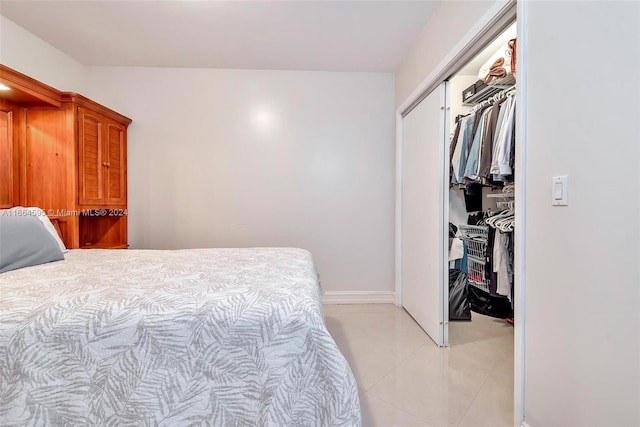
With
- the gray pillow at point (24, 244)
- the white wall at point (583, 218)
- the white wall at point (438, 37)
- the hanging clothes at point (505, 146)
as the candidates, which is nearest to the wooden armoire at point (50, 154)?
the gray pillow at point (24, 244)

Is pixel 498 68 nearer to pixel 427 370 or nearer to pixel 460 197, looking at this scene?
pixel 460 197

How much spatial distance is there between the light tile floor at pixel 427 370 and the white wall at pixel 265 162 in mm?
790

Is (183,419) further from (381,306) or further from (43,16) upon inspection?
(43,16)

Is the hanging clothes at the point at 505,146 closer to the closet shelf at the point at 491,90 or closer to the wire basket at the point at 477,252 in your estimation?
the closet shelf at the point at 491,90

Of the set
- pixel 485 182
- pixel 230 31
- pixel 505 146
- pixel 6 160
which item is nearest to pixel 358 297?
pixel 485 182

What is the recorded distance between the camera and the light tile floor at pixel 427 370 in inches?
54.9

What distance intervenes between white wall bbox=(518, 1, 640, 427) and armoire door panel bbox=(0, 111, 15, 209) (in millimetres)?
3508

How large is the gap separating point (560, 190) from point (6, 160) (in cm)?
357

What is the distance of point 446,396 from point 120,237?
10.3ft

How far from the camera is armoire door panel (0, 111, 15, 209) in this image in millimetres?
2133

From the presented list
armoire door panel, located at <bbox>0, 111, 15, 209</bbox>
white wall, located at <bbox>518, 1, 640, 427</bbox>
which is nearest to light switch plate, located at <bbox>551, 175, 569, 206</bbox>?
white wall, located at <bbox>518, 1, 640, 427</bbox>

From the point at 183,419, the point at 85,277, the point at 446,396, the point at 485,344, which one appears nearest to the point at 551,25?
the point at 446,396

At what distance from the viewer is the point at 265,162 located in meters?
2.97

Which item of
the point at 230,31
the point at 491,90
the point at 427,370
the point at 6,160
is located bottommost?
the point at 427,370
